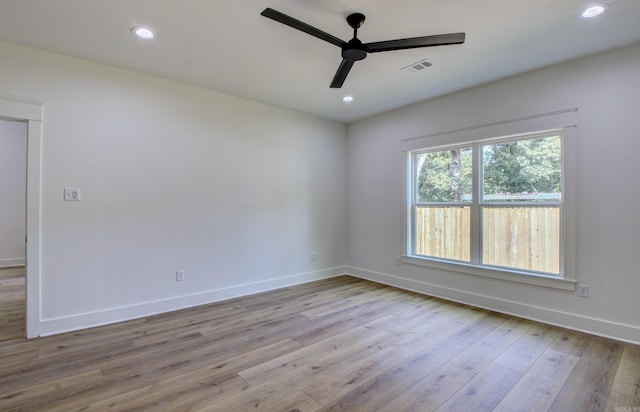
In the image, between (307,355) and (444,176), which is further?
(444,176)

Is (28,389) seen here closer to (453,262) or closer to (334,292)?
(334,292)

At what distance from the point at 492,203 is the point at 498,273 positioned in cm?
83

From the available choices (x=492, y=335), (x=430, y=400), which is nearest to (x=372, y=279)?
(x=492, y=335)

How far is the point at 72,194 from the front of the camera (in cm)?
304

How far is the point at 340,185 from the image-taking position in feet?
17.7

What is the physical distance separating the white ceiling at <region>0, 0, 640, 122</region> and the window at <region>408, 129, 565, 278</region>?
2.94ft

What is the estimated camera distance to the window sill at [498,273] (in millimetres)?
3126

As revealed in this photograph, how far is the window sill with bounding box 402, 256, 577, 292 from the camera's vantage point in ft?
10.3

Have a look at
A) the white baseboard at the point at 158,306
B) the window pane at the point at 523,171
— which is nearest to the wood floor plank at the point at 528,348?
the window pane at the point at 523,171

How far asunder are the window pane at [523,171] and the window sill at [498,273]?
2.72 ft

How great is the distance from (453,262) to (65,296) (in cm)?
440

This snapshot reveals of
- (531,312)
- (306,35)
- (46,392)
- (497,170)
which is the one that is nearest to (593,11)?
(497,170)

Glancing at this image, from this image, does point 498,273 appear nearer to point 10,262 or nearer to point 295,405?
point 295,405

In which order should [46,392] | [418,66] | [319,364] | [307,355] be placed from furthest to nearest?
1. [418,66]
2. [307,355]
3. [319,364]
4. [46,392]
